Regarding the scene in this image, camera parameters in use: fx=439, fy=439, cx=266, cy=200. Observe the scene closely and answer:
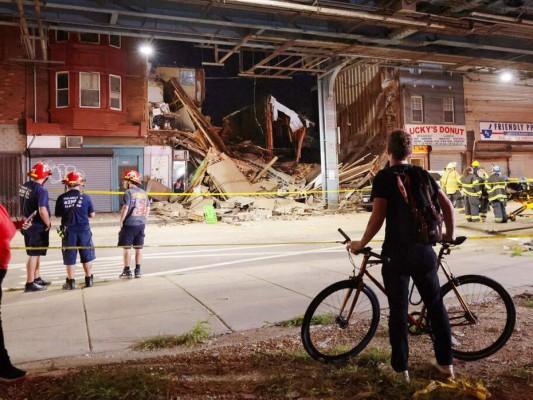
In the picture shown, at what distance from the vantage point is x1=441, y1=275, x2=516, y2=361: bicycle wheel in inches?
148

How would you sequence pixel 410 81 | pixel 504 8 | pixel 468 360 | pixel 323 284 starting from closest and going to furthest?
pixel 468 360 < pixel 323 284 < pixel 504 8 < pixel 410 81

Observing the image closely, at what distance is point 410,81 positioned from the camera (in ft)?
88.9

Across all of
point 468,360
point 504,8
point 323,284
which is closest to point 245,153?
point 504,8

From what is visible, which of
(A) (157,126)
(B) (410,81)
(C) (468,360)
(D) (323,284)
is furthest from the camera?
(B) (410,81)

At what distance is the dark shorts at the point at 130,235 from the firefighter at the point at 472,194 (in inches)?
426

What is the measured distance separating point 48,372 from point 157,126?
22068mm

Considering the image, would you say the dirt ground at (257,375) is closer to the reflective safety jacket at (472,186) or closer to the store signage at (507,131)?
the reflective safety jacket at (472,186)

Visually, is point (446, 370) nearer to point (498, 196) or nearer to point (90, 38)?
point (498, 196)

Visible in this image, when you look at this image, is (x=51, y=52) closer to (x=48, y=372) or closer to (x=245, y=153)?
(x=245, y=153)

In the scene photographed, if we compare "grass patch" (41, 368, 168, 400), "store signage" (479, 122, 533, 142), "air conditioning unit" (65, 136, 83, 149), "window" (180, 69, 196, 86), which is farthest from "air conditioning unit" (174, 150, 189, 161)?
"grass patch" (41, 368, 168, 400)

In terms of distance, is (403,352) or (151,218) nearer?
(403,352)

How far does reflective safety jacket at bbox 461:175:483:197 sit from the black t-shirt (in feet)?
38.7

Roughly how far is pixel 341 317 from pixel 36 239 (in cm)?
495

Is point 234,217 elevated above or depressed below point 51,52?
below
